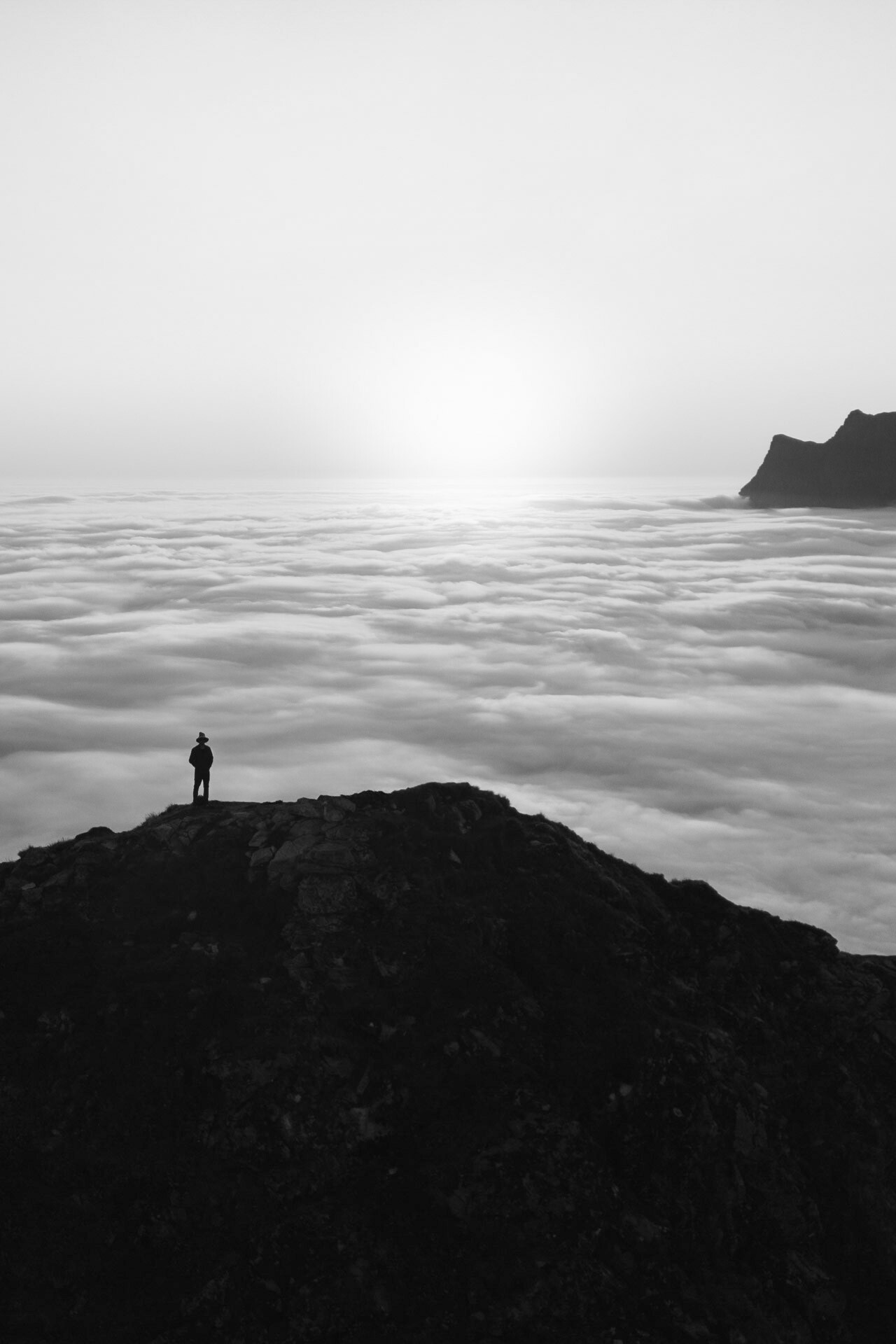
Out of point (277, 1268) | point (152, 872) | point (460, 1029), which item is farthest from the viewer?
point (152, 872)

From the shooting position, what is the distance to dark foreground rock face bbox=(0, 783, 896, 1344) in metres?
15.8

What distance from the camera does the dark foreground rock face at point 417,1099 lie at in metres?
15.8

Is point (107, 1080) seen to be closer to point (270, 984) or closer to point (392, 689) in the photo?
point (270, 984)

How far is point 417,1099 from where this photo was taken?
18.0 meters

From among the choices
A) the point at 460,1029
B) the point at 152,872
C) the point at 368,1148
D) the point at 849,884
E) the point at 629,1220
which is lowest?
the point at 849,884

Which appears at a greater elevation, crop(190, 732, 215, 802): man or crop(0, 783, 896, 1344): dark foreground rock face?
crop(190, 732, 215, 802): man

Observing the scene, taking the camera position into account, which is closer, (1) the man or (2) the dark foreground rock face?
(2) the dark foreground rock face

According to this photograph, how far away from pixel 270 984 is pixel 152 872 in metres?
4.82

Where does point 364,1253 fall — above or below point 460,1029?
below

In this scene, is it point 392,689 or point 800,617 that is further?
point 800,617

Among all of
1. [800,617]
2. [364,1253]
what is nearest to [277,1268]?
[364,1253]

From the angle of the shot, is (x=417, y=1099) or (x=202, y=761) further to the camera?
(x=202, y=761)

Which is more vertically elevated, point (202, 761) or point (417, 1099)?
point (202, 761)

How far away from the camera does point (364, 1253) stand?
16.1 meters
